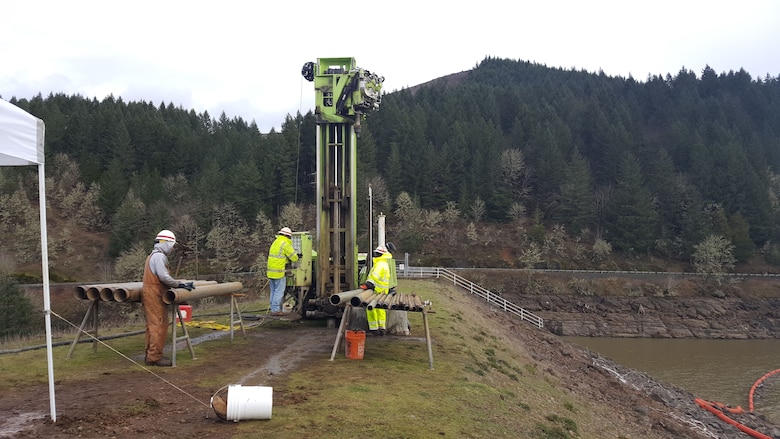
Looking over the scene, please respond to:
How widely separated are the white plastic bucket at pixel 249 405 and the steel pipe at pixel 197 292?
3.16 meters

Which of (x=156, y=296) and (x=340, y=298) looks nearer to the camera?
(x=156, y=296)

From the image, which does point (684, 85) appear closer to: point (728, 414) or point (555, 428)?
point (728, 414)

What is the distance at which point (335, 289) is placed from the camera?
1343 centimetres

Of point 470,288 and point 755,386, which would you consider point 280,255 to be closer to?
point 755,386

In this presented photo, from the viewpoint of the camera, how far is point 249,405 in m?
6.31

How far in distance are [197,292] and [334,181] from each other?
211 inches

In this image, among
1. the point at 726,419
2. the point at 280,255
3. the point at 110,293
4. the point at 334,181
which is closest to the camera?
the point at 110,293

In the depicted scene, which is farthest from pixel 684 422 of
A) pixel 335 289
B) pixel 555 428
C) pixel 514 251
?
pixel 514 251

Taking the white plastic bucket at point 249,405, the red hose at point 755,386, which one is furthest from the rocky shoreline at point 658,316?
the white plastic bucket at point 249,405

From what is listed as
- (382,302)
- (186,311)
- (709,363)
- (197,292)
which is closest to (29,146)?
(197,292)

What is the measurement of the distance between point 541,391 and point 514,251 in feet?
169

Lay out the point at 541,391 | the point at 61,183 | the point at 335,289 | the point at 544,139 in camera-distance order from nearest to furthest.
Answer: the point at 541,391, the point at 335,289, the point at 61,183, the point at 544,139

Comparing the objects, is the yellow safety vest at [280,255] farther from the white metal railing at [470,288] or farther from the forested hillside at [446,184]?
the forested hillside at [446,184]

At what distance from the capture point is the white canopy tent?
5680 mm
